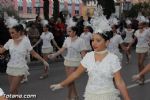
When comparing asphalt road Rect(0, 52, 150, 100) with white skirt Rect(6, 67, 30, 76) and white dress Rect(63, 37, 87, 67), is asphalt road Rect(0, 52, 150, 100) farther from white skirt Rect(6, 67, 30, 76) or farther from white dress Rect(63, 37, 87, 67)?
white skirt Rect(6, 67, 30, 76)

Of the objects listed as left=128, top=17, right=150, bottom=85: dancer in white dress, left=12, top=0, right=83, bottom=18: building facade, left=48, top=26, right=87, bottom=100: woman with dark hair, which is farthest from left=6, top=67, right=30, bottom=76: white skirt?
left=12, top=0, right=83, bottom=18: building facade

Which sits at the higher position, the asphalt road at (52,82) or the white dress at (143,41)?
the white dress at (143,41)

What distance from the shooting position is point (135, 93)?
11898 millimetres

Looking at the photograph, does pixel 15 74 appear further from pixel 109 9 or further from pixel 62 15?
pixel 109 9

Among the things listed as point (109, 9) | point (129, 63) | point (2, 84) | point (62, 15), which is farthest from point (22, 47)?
point (109, 9)

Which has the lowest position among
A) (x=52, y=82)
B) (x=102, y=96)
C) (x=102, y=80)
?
(x=52, y=82)

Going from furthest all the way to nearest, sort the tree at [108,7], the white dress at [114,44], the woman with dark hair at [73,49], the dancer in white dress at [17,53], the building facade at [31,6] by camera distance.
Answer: the building facade at [31,6] → the tree at [108,7] → the white dress at [114,44] → the woman with dark hair at [73,49] → the dancer in white dress at [17,53]

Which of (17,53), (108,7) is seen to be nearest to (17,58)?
(17,53)

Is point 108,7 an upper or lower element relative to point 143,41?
lower

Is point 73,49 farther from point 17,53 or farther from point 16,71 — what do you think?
point 16,71

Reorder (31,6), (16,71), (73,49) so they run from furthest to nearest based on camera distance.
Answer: (31,6) → (73,49) → (16,71)

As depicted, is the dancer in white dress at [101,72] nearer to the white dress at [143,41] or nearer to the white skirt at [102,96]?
the white skirt at [102,96]

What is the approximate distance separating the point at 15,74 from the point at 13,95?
0.46 meters

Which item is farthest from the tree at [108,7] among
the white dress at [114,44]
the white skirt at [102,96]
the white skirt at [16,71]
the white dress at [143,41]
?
the white skirt at [102,96]
